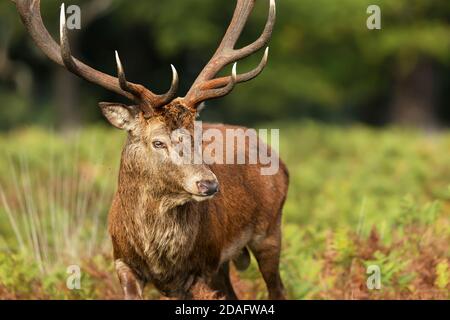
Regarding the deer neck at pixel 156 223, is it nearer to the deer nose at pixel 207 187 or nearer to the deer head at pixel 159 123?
the deer head at pixel 159 123

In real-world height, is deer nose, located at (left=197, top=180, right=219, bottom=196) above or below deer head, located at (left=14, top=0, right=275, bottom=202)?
below

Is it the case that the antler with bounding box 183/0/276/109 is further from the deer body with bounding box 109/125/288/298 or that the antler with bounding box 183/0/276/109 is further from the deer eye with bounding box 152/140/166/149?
the deer body with bounding box 109/125/288/298

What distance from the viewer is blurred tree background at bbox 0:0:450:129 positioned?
26.0m

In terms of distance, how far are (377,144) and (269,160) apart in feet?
27.2

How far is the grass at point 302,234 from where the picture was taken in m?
7.79

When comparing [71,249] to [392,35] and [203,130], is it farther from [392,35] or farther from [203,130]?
[392,35]

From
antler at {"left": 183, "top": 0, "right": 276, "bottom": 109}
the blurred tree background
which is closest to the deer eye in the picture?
A: antler at {"left": 183, "top": 0, "right": 276, "bottom": 109}

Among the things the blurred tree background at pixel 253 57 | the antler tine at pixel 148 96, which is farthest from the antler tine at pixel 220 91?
the blurred tree background at pixel 253 57

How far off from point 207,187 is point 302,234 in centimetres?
269

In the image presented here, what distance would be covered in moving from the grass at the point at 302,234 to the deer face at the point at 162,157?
1515mm

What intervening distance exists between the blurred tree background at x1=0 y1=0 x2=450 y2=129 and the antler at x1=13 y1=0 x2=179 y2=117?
17.4 metres

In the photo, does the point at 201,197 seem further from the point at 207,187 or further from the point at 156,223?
the point at 156,223
